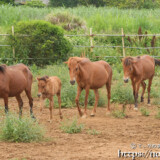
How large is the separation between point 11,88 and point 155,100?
5.98 m

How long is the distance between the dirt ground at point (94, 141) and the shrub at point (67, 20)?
→ 1345 cm

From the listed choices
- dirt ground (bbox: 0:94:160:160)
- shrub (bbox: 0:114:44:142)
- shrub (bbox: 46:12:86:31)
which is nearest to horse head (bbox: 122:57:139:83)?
dirt ground (bbox: 0:94:160:160)

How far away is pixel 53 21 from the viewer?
25.6 m

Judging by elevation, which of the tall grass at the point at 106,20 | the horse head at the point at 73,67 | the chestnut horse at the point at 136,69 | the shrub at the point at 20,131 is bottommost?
the shrub at the point at 20,131

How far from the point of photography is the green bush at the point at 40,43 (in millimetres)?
20020

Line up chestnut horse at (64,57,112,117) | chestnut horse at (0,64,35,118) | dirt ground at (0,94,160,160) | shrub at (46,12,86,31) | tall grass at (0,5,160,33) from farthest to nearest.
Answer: tall grass at (0,5,160,33) → shrub at (46,12,86,31) → chestnut horse at (64,57,112,117) → chestnut horse at (0,64,35,118) → dirt ground at (0,94,160,160)

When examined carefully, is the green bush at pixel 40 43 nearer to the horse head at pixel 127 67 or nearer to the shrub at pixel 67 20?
the shrub at pixel 67 20

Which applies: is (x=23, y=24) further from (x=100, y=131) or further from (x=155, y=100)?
(x=100, y=131)

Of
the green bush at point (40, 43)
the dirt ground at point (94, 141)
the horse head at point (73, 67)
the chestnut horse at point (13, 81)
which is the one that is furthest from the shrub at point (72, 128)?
the green bush at point (40, 43)

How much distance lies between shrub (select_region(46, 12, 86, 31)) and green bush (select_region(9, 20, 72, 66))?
522 cm

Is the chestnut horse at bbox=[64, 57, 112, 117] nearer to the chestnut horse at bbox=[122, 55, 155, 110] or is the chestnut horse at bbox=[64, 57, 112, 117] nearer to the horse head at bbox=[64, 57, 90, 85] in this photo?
the horse head at bbox=[64, 57, 90, 85]

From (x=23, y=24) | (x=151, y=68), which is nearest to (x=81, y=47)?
(x=23, y=24)

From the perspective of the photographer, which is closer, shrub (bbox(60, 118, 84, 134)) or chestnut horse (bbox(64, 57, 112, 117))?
shrub (bbox(60, 118, 84, 134))

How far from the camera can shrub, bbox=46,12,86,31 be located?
25.6 meters
